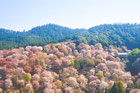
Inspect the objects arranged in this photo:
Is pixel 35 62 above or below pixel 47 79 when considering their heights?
above

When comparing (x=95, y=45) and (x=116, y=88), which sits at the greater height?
(x=95, y=45)

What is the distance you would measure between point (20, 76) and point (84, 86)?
665 inches

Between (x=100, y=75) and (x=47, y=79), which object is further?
(x=100, y=75)

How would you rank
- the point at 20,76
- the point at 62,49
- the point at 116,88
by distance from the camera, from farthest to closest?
the point at 62,49, the point at 20,76, the point at 116,88

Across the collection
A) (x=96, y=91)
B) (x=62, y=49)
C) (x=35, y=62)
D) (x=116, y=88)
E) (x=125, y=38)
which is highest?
(x=125, y=38)

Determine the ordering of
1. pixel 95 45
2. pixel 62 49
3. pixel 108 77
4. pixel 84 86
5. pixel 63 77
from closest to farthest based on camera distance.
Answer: pixel 84 86
pixel 63 77
pixel 108 77
pixel 62 49
pixel 95 45

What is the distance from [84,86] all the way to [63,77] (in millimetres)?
6662

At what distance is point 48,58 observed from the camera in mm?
42562

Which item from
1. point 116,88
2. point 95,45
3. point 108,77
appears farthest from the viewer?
point 95,45

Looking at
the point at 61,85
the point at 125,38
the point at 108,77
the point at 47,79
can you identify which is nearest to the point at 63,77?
the point at 61,85

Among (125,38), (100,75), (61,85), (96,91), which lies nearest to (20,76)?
(61,85)

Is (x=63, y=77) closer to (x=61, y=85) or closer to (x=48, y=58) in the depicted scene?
(x=61, y=85)

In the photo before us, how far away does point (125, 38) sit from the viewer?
287ft

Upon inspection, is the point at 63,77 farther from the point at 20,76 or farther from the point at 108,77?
the point at 108,77
